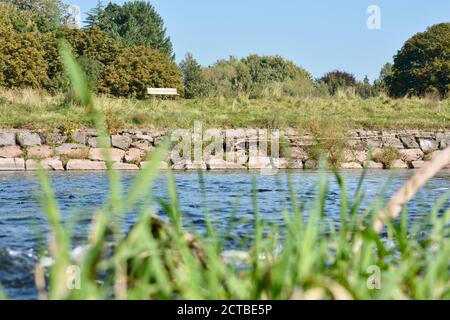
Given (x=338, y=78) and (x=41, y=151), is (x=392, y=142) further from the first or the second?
(x=338, y=78)

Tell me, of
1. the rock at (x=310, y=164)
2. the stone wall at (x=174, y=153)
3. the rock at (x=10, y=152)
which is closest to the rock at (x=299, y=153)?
the stone wall at (x=174, y=153)

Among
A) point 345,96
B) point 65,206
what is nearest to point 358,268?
point 65,206

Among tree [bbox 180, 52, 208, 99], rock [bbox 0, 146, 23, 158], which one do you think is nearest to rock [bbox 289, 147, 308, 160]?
rock [bbox 0, 146, 23, 158]

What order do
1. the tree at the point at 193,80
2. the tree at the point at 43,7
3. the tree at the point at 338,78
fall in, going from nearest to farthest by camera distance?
the tree at the point at 193,80 < the tree at the point at 338,78 < the tree at the point at 43,7

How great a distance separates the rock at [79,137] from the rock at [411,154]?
227 inches

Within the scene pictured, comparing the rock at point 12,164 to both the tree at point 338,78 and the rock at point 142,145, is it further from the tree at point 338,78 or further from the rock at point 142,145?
the tree at point 338,78

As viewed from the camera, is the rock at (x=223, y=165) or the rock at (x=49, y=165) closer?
the rock at (x=49, y=165)

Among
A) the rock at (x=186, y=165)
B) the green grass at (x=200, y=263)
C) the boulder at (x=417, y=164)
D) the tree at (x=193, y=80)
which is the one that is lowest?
the boulder at (x=417, y=164)

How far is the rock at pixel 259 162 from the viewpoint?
1194cm

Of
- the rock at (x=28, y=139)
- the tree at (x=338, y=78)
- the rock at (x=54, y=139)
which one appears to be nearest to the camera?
the rock at (x=28, y=139)

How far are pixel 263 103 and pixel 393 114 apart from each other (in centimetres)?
300

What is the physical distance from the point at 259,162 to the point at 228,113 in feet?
A: 9.67

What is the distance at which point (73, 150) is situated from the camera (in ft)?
40.3

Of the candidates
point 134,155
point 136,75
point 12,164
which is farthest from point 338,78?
point 12,164
